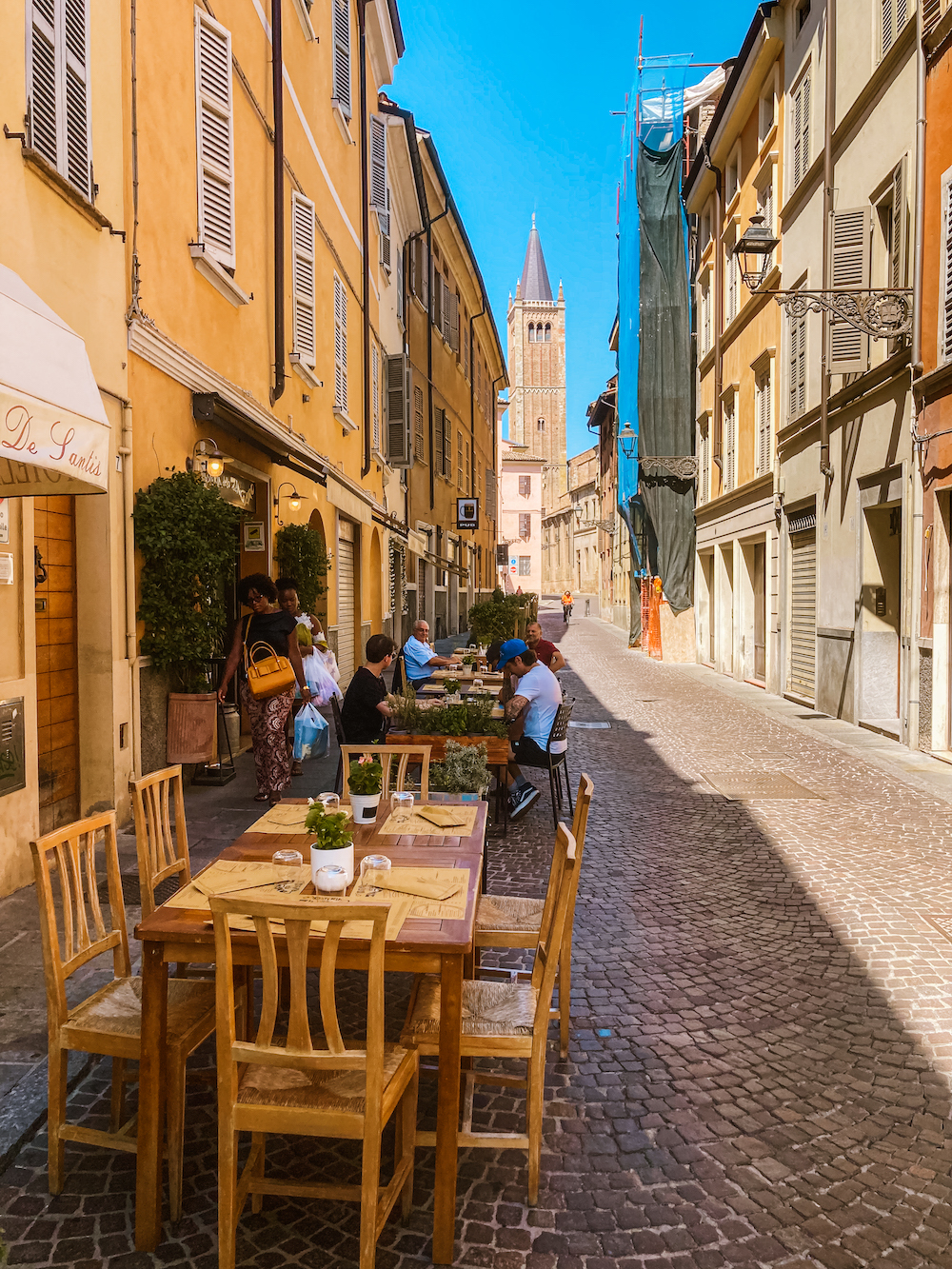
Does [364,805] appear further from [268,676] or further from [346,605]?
[346,605]

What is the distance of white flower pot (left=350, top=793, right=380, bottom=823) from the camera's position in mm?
3676

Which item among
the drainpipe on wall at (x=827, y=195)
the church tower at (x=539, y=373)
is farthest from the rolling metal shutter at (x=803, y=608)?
the church tower at (x=539, y=373)

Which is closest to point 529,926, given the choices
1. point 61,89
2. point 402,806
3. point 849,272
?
point 402,806

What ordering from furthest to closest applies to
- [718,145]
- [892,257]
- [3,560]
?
[718,145] → [892,257] → [3,560]

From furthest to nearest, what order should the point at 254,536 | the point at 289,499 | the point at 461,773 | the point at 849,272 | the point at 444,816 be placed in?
the point at 849,272, the point at 289,499, the point at 254,536, the point at 461,773, the point at 444,816

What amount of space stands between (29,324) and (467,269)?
28.1 meters

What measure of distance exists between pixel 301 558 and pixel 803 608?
8.28 metres

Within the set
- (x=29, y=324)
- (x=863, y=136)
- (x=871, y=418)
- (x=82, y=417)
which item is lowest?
(x=82, y=417)

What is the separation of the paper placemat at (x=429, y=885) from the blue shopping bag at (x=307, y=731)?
17.0ft

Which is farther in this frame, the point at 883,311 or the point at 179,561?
the point at 883,311

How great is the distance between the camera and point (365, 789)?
3.65m

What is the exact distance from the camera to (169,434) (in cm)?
712

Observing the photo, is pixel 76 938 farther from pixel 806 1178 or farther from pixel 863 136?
pixel 863 136

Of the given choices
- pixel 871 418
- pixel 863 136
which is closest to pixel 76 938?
pixel 871 418
